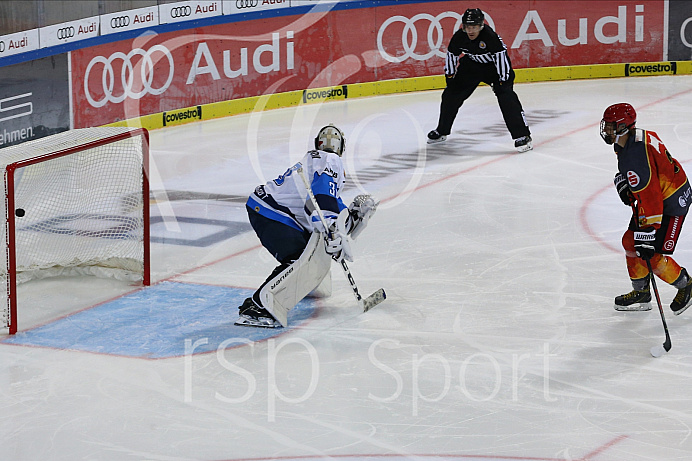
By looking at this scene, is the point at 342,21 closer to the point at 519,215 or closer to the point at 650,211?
the point at 519,215

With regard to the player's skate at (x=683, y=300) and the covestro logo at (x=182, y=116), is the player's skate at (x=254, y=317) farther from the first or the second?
the covestro logo at (x=182, y=116)

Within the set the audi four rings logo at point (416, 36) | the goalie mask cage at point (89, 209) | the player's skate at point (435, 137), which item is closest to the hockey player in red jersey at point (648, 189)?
the goalie mask cage at point (89, 209)

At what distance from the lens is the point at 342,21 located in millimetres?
11562

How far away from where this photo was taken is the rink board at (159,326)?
15.9 ft

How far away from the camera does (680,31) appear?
40.3 ft

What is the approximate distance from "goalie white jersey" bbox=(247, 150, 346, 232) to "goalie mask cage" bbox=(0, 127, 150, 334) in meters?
0.90

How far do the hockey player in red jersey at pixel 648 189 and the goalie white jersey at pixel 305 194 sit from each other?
124 cm

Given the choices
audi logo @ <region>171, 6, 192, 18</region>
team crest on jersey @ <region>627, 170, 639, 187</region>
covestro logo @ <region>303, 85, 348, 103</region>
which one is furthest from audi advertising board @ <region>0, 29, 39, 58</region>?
team crest on jersey @ <region>627, 170, 639, 187</region>

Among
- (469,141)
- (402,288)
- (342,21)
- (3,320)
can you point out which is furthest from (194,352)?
(342,21)

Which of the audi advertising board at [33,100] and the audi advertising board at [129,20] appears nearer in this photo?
the audi advertising board at [33,100]

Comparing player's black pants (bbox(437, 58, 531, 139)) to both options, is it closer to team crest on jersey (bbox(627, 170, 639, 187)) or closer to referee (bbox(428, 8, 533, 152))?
referee (bbox(428, 8, 533, 152))

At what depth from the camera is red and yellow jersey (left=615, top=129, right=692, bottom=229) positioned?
15.3 ft

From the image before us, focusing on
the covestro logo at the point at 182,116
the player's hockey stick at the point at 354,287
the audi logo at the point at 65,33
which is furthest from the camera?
the covestro logo at the point at 182,116

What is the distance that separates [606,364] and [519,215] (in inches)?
105
